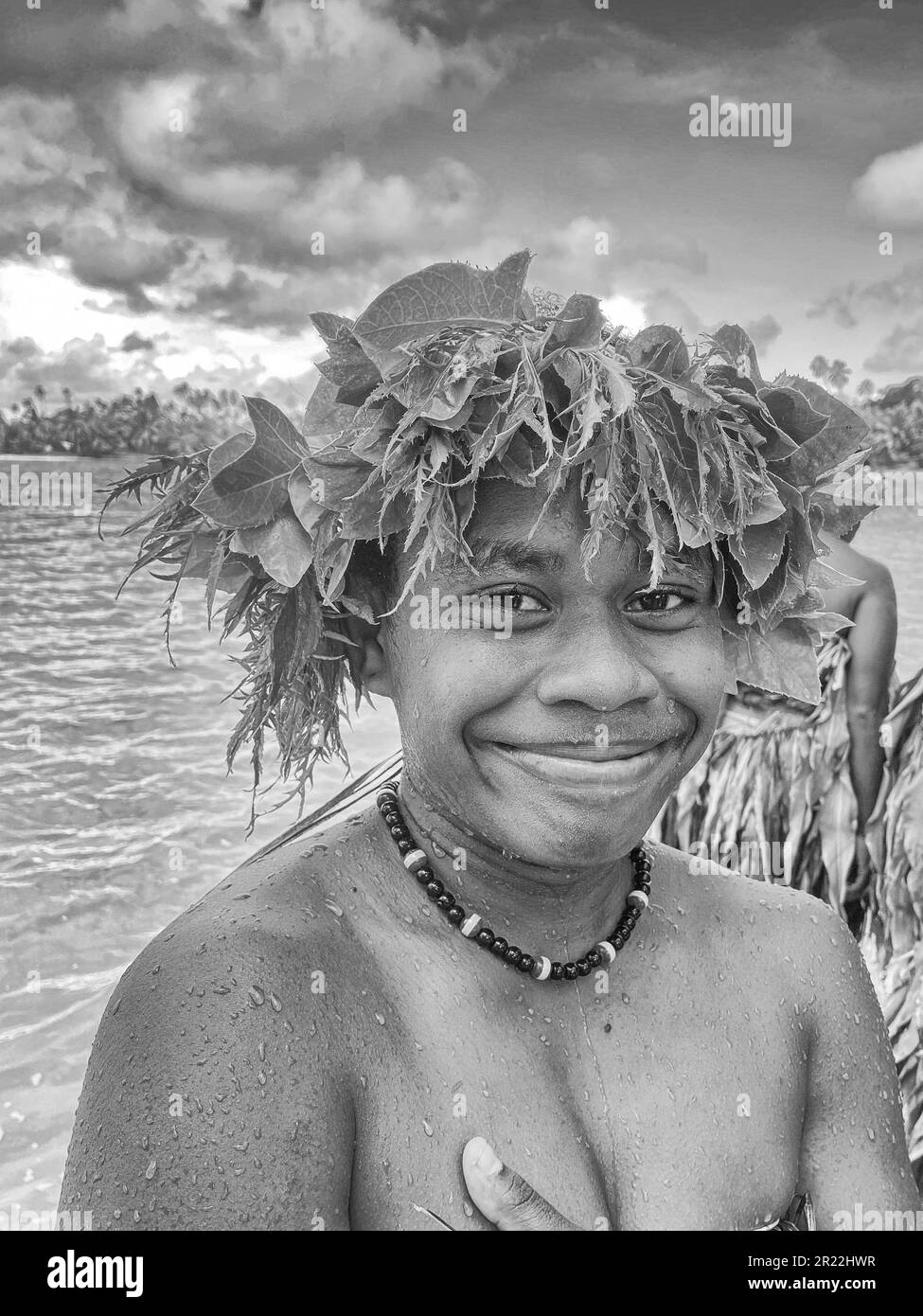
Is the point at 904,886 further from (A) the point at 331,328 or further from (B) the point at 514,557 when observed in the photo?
(A) the point at 331,328

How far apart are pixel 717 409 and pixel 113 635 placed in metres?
5.18

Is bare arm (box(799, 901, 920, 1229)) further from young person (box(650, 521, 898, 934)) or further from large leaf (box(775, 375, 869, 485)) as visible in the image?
young person (box(650, 521, 898, 934))

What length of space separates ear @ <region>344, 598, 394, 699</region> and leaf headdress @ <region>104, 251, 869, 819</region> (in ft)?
0.05

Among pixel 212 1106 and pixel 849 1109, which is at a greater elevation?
pixel 212 1106

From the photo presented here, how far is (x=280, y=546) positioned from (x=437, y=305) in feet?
0.94

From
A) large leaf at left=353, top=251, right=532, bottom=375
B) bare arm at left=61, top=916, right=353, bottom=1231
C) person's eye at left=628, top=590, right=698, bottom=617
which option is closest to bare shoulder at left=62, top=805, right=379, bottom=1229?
bare arm at left=61, top=916, right=353, bottom=1231

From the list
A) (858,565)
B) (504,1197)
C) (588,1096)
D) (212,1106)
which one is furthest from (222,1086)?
(858,565)

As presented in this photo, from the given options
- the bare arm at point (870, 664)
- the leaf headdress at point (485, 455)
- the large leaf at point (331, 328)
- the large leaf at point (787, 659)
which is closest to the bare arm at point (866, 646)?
the bare arm at point (870, 664)

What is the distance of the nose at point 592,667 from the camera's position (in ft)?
3.73

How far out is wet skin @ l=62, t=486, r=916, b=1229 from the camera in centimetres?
107

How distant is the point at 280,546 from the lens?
1203 millimetres

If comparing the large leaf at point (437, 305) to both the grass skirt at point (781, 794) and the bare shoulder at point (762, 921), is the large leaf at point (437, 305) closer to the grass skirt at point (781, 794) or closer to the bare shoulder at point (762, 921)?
the bare shoulder at point (762, 921)
